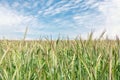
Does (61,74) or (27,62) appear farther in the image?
(27,62)

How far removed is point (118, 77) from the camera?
7.23ft

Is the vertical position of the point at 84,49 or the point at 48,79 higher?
the point at 84,49

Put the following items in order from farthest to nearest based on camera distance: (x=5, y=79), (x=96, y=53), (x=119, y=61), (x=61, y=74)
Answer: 1. (x=96, y=53)
2. (x=119, y=61)
3. (x=61, y=74)
4. (x=5, y=79)

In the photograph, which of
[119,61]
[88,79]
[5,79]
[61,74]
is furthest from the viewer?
[119,61]

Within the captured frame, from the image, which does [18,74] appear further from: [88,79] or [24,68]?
[88,79]

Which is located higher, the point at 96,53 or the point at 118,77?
the point at 96,53

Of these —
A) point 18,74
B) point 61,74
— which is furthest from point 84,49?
point 18,74

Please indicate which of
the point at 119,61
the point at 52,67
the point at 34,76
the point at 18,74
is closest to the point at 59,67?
the point at 52,67

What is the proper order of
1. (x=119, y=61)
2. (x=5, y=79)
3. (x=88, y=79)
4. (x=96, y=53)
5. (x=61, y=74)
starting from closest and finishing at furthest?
(x=88, y=79)
(x=5, y=79)
(x=61, y=74)
(x=119, y=61)
(x=96, y=53)

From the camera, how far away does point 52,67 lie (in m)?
2.26

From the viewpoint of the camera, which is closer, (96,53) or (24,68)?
(24,68)

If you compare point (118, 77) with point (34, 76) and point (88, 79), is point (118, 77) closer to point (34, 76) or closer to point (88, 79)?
point (88, 79)

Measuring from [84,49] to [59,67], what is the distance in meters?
0.50

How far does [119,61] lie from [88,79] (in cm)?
64
